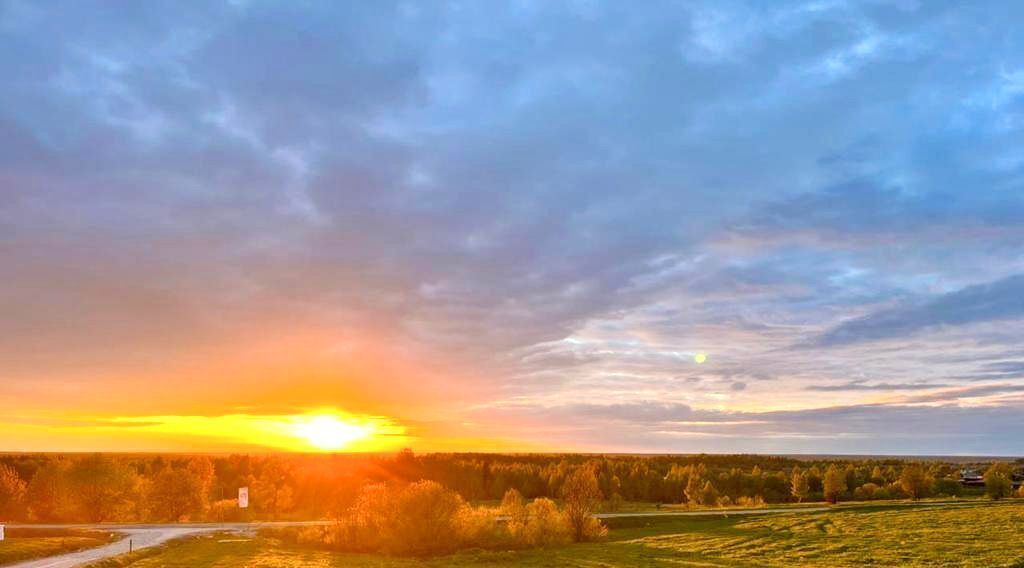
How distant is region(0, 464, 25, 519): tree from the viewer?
10131 cm

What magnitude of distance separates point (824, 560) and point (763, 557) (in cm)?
511

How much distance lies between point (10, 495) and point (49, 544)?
54758 mm

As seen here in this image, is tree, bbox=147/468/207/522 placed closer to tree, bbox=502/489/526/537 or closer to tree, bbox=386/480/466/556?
tree, bbox=502/489/526/537

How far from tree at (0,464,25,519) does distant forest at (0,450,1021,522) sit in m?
0.14

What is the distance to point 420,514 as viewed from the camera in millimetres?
72062

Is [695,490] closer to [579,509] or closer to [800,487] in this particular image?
[800,487]

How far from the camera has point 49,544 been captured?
58.9 m

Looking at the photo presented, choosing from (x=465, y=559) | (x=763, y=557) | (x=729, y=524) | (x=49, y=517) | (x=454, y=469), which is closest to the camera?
(x=763, y=557)

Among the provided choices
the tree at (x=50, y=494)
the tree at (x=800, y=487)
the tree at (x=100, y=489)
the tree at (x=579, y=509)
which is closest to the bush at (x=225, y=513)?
the tree at (x=100, y=489)

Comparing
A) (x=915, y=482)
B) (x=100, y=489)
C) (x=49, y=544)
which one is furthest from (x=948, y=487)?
(x=100, y=489)

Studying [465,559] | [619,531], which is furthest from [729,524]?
[465,559]

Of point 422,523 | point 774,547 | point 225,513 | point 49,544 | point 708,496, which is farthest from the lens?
point 708,496

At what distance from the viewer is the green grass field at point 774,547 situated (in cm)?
5125

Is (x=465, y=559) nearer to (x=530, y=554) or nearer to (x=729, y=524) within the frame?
(x=530, y=554)
